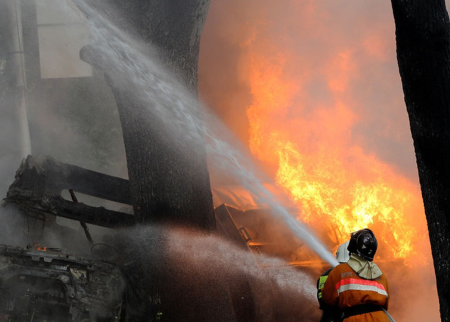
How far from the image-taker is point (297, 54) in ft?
42.6

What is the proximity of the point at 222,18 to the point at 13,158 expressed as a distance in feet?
19.6

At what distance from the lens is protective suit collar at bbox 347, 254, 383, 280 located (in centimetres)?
414

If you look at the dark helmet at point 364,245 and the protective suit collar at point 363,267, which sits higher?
the dark helmet at point 364,245

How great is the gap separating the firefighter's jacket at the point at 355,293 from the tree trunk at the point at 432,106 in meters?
0.60

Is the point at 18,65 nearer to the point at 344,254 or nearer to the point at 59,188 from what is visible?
the point at 59,188

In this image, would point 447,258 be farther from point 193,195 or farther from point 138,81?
point 138,81

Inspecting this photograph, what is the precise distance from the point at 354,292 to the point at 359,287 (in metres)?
0.06

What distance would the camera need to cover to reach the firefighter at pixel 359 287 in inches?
161

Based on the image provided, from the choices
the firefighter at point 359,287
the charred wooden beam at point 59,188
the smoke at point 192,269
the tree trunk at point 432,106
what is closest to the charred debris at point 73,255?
the charred wooden beam at point 59,188

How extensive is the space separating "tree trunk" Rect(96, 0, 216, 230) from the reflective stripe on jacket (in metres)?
2.68

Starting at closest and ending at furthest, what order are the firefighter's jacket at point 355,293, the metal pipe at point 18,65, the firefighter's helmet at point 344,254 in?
the firefighter's jacket at point 355,293 → the firefighter's helmet at point 344,254 → the metal pipe at point 18,65

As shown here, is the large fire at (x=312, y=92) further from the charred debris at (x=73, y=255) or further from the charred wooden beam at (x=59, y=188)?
the charred wooden beam at (x=59, y=188)

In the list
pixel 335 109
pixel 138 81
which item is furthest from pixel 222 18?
pixel 138 81

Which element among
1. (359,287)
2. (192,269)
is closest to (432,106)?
(359,287)
